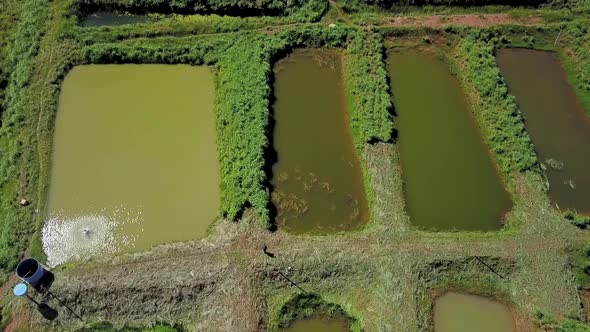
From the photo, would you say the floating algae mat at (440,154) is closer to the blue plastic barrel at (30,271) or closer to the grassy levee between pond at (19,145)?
Answer: the blue plastic barrel at (30,271)

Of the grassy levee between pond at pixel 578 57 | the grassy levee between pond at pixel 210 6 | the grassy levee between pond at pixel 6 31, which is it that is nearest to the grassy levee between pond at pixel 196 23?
the grassy levee between pond at pixel 210 6

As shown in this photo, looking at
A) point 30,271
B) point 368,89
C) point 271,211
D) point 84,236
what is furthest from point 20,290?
point 368,89

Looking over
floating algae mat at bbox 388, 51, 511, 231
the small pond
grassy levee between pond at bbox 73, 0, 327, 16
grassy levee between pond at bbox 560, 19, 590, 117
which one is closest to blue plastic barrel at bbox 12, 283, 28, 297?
the small pond

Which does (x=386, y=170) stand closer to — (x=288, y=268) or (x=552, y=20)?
Answer: (x=288, y=268)

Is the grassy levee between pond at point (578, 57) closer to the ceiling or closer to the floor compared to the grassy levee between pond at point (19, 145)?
closer to the ceiling

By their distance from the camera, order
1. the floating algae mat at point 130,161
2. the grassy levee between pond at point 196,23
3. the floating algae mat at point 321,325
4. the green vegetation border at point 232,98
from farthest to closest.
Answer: the grassy levee between pond at point 196,23
the green vegetation border at point 232,98
the floating algae mat at point 130,161
the floating algae mat at point 321,325

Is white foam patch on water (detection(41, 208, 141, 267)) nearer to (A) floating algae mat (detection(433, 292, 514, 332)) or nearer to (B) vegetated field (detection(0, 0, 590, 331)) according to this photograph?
(B) vegetated field (detection(0, 0, 590, 331))
